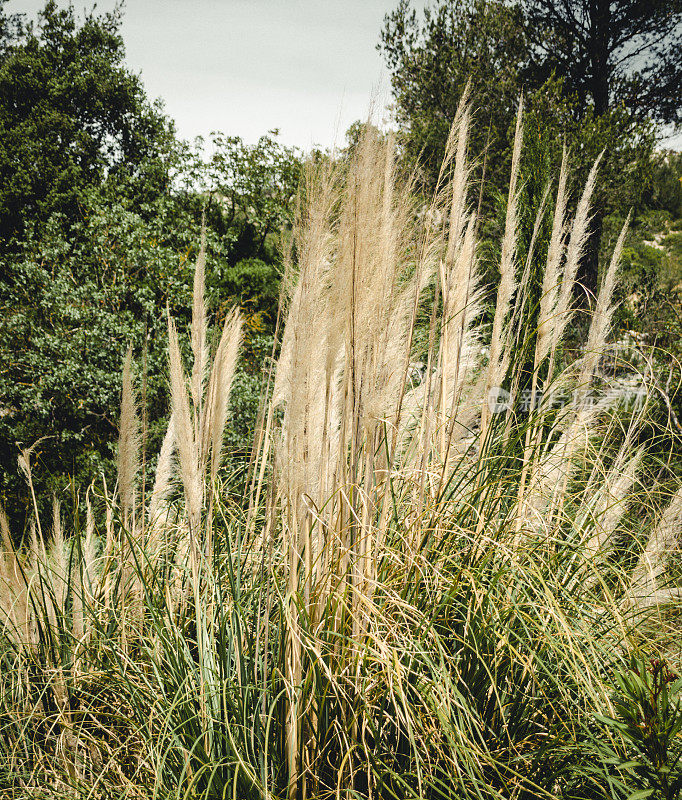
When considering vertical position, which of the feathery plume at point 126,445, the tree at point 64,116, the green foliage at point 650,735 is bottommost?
the green foliage at point 650,735

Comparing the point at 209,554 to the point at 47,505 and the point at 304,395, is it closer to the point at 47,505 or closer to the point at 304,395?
the point at 304,395

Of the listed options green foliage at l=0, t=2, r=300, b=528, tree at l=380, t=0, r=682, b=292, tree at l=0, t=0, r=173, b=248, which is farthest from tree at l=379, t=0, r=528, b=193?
tree at l=0, t=0, r=173, b=248

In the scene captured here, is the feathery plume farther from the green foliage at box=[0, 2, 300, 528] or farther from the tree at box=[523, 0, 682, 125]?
the tree at box=[523, 0, 682, 125]

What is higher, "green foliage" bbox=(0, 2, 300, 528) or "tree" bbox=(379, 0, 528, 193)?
"tree" bbox=(379, 0, 528, 193)

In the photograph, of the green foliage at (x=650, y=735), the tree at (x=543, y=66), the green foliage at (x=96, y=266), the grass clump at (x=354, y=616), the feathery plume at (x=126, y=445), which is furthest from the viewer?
the tree at (x=543, y=66)

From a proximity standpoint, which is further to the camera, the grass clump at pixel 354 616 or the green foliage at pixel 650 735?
the grass clump at pixel 354 616

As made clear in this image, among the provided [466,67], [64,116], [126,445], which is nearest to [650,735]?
[126,445]

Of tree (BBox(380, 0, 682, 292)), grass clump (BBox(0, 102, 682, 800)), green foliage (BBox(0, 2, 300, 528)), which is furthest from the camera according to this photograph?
tree (BBox(380, 0, 682, 292))

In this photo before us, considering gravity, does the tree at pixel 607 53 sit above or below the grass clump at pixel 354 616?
above

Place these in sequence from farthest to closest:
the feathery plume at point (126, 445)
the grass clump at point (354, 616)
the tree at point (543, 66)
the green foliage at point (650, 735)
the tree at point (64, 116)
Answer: the tree at point (64, 116) < the tree at point (543, 66) < the feathery plume at point (126, 445) < the grass clump at point (354, 616) < the green foliage at point (650, 735)

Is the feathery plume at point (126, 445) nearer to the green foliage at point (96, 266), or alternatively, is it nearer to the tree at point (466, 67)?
the green foliage at point (96, 266)

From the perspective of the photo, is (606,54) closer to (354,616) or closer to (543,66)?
(543,66)

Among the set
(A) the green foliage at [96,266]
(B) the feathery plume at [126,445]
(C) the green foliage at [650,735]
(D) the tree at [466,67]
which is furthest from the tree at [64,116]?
(C) the green foliage at [650,735]

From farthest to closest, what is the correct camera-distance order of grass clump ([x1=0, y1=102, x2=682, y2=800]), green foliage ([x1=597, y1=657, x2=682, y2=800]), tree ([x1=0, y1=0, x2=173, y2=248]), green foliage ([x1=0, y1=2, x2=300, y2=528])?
tree ([x1=0, y1=0, x2=173, y2=248]), green foliage ([x1=0, y1=2, x2=300, y2=528]), grass clump ([x1=0, y1=102, x2=682, y2=800]), green foliage ([x1=597, y1=657, x2=682, y2=800])
